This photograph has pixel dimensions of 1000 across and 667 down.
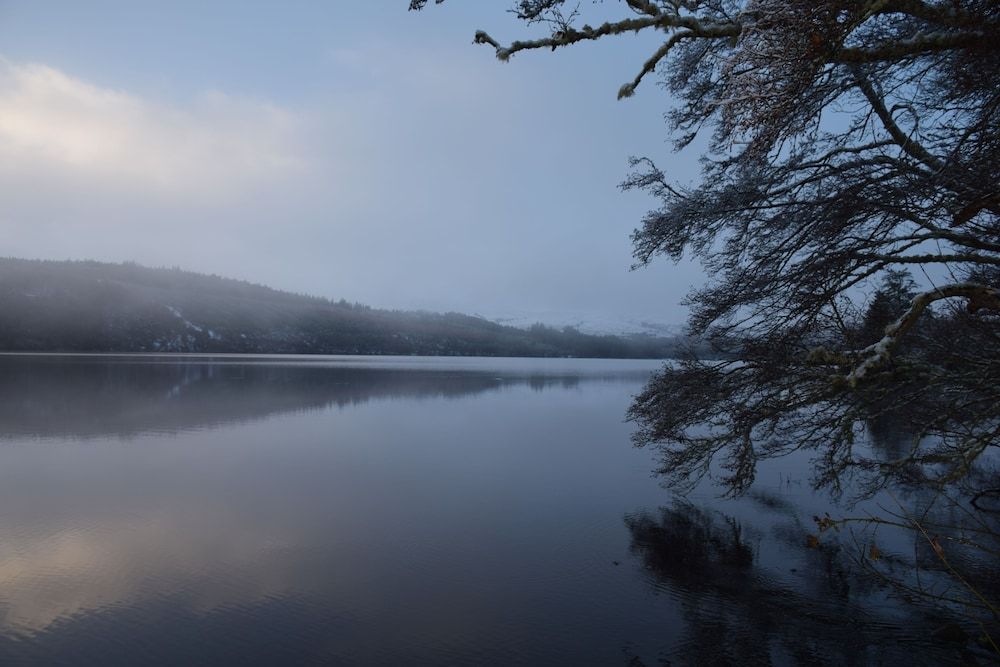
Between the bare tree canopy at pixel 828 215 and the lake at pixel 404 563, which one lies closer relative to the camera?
the bare tree canopy at pixel 828 215

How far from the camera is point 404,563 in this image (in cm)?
915

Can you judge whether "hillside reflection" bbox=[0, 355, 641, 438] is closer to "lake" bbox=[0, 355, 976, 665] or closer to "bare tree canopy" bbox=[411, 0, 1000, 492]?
"lake" bbox=[0, 355, 976, 665]

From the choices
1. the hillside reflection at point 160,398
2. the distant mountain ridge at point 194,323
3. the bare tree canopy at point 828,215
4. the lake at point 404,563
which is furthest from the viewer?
the distant mountain ridge at point 194,323

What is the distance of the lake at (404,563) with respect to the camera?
6480 millimetres

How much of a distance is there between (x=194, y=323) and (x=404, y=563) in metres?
151

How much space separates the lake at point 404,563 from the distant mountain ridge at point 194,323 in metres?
86.6

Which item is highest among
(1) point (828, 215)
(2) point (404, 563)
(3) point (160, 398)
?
(1) point (828, 215)

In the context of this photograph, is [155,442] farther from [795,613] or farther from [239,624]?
[795,613]

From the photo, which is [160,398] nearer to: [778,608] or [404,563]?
[404,563]

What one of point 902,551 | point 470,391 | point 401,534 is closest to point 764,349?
point 902,551

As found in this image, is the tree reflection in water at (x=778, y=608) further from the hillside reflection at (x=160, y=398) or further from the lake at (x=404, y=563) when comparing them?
the hillside reflection at (x=160, y=398)

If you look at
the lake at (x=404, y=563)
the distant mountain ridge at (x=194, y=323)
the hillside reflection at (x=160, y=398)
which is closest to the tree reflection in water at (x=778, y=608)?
the lake at (x=404, y=563)

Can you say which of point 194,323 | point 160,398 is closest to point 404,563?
point 160,398

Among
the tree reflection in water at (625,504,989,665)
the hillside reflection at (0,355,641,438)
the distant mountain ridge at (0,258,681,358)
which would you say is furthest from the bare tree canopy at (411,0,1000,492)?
the distant mountain ridge at (0,258,681,358)
